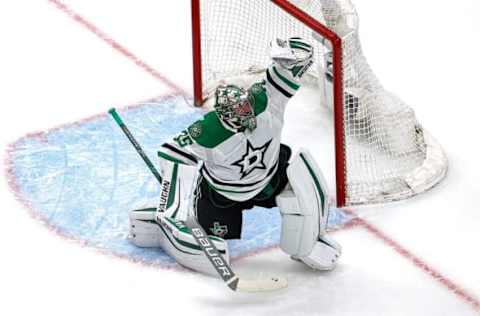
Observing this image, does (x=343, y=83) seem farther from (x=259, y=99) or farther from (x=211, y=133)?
(x=211, y=133)

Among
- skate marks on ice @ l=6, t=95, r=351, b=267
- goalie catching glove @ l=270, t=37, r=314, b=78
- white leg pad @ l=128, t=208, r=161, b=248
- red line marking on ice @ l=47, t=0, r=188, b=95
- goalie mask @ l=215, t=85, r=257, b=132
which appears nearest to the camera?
goalie mask @ l=215, t=85, r=257, b=132

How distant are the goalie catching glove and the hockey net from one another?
366 millimetres

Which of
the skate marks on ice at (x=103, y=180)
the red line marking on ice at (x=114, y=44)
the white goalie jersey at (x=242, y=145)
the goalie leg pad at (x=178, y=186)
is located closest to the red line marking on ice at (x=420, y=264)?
the skate marks on ice at (x=103, y=180)

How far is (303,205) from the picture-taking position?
5.70 metres

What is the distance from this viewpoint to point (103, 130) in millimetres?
6895

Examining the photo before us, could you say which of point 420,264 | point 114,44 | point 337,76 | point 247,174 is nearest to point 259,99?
point 247,174

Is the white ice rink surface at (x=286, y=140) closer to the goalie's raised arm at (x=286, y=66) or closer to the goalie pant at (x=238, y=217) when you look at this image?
the goalie pant at (x=238, y=217)

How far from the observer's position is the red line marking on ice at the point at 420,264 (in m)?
5.84

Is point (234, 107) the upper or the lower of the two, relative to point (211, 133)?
upper

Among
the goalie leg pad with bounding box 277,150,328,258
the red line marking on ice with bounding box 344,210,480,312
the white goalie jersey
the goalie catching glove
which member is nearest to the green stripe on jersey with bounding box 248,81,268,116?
the white goalie jersey

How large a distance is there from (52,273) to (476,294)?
1754 millimetres

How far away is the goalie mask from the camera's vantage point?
552 centimetres

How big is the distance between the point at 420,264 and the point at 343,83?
850 mm

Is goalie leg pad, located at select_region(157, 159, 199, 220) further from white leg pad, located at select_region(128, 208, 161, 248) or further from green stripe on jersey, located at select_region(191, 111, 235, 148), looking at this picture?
white leg pad, located at select_region(128, 208, 161, 248)
